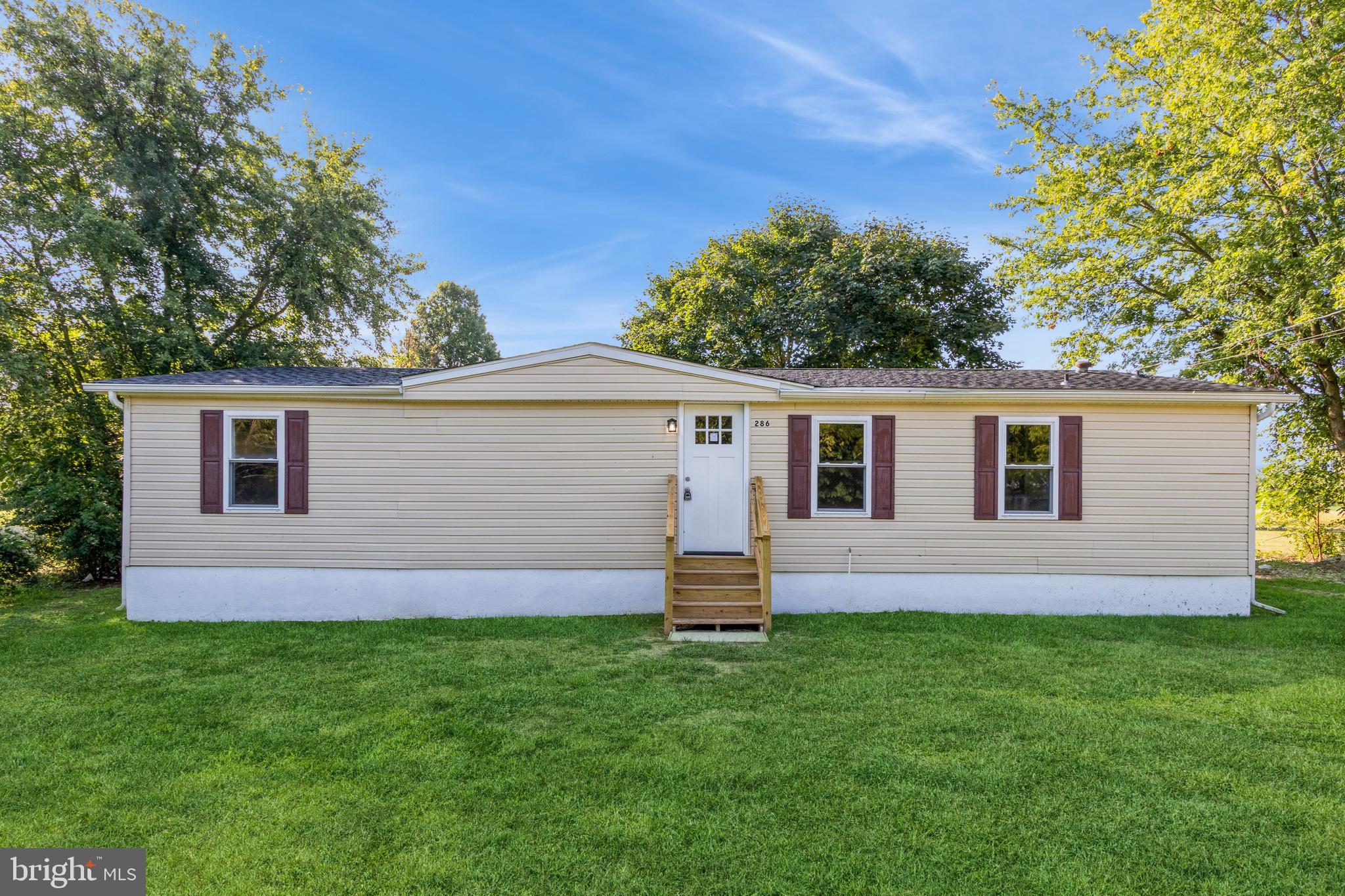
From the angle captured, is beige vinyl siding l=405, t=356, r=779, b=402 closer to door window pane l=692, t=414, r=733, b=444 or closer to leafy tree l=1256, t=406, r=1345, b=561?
door window pane l=692, t=414, r=733, b=444

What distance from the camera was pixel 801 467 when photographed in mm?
7539

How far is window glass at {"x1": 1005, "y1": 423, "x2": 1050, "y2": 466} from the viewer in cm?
759

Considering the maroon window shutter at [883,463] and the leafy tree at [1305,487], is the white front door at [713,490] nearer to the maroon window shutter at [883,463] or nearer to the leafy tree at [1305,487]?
the maroon window shutter at [883,463]

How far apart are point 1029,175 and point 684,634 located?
1545 cm

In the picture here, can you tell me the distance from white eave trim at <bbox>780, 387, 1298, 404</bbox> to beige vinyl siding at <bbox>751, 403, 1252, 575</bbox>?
0.53ft

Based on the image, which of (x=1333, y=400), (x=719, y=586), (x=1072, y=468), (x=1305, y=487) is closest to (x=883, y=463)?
(x=1072, y=468)

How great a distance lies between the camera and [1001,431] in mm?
7516

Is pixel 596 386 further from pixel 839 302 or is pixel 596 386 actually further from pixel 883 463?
pixel 839 302

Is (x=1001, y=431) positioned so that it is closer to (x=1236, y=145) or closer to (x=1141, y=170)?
(x=1236, y=145)

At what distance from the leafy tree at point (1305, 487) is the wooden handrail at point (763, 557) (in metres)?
12.7

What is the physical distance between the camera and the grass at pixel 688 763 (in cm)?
270

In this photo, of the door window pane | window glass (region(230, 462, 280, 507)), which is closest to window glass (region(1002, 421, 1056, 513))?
the door window pane

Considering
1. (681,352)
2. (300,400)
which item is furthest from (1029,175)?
(300,400)

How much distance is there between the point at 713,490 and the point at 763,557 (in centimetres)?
136
